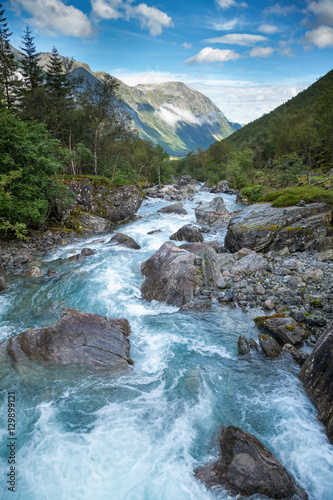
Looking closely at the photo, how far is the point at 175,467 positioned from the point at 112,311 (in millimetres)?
7893

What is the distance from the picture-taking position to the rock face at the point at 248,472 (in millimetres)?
5254

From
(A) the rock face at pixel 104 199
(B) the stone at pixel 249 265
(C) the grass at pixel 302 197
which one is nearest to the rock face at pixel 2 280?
(A) the rock face at pixel 104 199

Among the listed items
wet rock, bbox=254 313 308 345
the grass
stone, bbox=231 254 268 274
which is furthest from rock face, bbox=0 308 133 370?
the grass

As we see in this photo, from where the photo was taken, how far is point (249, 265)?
15852 mm

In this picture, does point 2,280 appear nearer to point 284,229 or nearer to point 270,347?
point 270,347

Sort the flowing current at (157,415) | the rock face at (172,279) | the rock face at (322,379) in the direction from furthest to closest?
the rock face at (172,279) → the rock face at (322,379) → the flowing current at (157,415)

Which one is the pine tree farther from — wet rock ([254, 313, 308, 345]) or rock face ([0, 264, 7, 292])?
wet rock ([254, 313, 308, 345])

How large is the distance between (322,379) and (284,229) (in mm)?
12754

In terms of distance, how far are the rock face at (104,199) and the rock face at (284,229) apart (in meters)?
16.6

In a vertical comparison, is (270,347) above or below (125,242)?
below

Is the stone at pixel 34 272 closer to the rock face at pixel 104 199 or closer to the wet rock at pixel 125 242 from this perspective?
the wet rock at pixel 125 242

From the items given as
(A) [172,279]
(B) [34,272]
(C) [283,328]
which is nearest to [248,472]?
(C) [283,328]

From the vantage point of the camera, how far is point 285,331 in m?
9.79

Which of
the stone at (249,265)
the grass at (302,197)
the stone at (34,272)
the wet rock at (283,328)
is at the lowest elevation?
the wet rock at (283,328)
